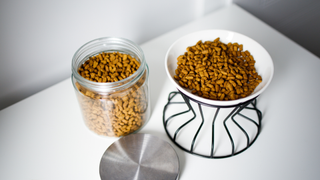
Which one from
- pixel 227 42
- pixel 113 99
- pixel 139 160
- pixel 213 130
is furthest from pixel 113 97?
pixel 227 42

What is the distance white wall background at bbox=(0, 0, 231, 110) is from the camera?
708 mm

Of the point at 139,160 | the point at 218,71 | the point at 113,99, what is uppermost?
the point at 218,71

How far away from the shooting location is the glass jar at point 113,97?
0.62 meters

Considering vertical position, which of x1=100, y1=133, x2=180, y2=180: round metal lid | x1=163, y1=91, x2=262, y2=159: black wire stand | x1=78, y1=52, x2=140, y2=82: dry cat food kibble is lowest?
x1=100, y1=133, x2=180, y2=180: round metal lid

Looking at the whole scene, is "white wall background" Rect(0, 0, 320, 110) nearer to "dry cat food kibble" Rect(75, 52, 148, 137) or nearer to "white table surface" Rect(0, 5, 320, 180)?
"white table surface" Rect(0, 5, 320, 180)

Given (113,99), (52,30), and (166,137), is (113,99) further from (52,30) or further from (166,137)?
(52,30)

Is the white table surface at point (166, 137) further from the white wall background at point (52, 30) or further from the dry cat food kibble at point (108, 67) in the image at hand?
the dry cat food kibble at point (108, 67)

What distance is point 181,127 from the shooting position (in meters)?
0.70

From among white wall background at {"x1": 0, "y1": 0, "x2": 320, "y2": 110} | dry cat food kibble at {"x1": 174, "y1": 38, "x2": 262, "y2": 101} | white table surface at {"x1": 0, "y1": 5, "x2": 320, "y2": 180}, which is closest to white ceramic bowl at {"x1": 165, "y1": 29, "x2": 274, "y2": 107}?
dry cat food kibble at {"x1": 174, "y1": 38, "x2": 262, "y2": 101}

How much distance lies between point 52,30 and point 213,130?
58 centimetres

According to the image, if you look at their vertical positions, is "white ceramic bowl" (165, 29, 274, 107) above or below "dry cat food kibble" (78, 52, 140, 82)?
above

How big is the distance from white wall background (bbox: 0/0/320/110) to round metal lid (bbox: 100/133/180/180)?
1.29 ft

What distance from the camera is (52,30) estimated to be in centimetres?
77

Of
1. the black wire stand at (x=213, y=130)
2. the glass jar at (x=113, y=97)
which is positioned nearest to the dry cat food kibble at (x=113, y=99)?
the glass jar at (x=113, y=97)
